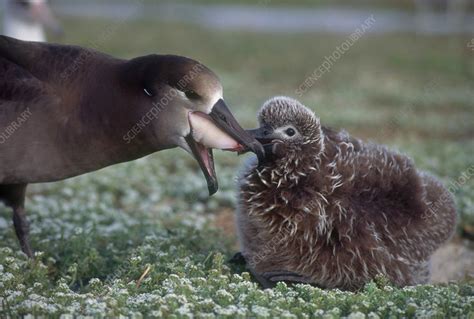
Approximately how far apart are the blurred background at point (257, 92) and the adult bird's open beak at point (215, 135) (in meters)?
0.85

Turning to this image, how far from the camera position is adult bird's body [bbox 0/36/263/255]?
15.3ft

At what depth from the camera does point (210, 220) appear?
721cm

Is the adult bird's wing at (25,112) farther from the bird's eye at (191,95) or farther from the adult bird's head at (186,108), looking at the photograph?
the bird's eye at (191,95)

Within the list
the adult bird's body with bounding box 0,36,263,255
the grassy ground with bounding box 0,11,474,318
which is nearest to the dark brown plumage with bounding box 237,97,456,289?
the grassy ground with bounding box 0,11,474,318

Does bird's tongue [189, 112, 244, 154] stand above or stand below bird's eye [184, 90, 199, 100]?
below

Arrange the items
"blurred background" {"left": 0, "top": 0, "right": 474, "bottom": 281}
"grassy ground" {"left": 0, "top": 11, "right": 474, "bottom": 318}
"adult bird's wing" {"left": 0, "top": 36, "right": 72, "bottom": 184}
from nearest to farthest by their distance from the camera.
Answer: "grassy ground" {"left": 0, "top": 11, "right": 474, "bottom": 318} → "adult bird's wing" {"left": 0, "top": 36, "right": 72, "bottom": 184} → "blurred background" {"left": 0, "top": 0, "right": 474, "bottom": 281}

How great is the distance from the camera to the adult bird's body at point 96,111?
465cm

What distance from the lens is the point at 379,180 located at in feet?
17.5

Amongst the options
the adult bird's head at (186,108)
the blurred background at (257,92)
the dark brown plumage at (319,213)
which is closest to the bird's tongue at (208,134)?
the adult bird's head at (186,108)

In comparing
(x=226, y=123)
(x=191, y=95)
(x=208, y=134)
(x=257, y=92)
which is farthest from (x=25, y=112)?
(x=257, y=92)

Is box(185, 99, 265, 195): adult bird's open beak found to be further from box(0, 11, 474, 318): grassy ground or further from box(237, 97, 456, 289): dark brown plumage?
box(0, 11, 474, 318): grassy ground

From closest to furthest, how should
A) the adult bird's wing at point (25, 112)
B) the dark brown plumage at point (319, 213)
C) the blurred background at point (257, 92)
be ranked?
the adult bird's wing at point (25, 112) < the dark brown plumage at point (319, 213) < the blurred background at point (257, 92)

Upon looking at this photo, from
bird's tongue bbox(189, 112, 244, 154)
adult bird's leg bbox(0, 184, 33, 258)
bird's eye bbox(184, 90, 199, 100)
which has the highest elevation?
bird's eye bbox(184, 90, 199, 100)

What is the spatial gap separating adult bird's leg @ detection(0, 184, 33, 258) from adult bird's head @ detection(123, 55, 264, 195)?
1440mm
